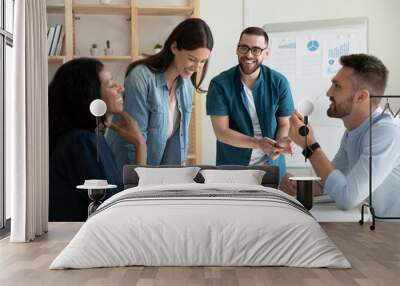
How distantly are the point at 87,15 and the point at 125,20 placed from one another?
416mm

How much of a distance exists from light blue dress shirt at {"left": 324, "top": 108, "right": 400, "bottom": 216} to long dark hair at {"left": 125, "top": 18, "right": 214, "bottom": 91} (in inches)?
68.6

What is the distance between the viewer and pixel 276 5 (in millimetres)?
7133

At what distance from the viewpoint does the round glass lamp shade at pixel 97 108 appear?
6805 mm

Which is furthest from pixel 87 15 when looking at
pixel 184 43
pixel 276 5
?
pixel 276 5

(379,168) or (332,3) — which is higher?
(332,3)

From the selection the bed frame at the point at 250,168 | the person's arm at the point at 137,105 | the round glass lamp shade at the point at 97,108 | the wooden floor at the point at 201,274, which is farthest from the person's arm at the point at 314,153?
the round glass lamp shade at the point at 97,108

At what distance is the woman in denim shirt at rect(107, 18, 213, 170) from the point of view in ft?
22.7

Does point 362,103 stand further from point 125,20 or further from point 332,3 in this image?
point 125,20

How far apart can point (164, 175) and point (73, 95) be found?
131 cm

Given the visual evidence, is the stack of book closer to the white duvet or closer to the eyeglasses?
the eyeglasses

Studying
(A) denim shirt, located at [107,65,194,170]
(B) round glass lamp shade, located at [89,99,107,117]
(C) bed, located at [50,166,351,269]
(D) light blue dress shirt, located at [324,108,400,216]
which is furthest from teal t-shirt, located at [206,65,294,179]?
(C) bed, located at [50,166,351,269]

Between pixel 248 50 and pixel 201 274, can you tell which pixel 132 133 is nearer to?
pixel 248 50

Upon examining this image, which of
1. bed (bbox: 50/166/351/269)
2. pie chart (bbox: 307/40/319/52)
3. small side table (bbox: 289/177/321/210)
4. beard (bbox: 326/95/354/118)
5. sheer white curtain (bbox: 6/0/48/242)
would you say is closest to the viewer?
bed (bbox: 50/166/351/269)

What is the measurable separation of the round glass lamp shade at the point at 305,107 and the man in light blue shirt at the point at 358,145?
0.13 meters
